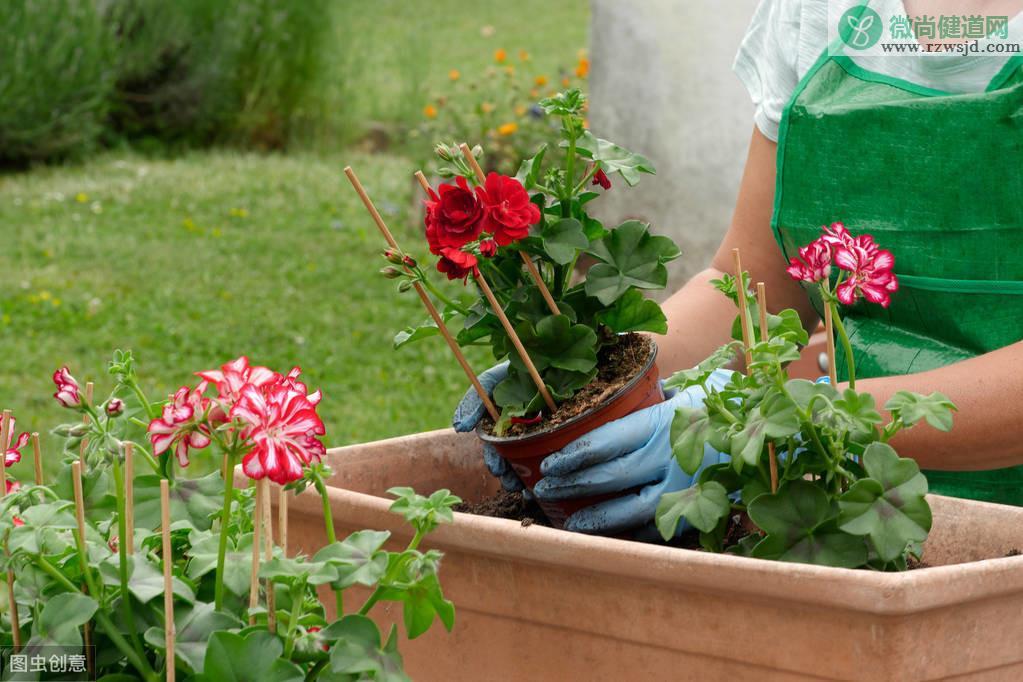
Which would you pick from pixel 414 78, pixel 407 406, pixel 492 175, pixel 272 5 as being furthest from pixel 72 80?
pixel 492 175

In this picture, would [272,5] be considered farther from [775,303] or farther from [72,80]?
[775,303]

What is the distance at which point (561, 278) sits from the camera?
1146 millimetres

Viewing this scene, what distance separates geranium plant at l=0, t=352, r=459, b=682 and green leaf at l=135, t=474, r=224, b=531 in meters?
0.05

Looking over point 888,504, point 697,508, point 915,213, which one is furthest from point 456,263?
point 915,213

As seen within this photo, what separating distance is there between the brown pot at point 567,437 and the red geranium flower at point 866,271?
21 cm

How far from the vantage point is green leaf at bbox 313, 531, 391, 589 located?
80 centimetres

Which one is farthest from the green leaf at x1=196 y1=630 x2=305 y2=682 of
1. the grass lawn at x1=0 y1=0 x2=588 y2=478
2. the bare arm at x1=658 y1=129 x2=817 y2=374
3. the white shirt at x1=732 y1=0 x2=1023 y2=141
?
the grass lawn at x1=0 y1=0 x2=588 y2=478

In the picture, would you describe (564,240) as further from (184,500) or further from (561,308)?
(184,500)

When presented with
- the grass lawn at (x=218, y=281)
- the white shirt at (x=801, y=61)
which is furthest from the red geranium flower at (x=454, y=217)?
the grass lawn at (x=218, y=281)

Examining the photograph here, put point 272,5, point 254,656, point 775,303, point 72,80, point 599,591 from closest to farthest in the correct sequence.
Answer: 1. point 254,656
2. point 599,591
3. point 775,303
4. point 72,80
5. point 272,5

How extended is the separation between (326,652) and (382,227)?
1.21ft

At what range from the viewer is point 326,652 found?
83 cm

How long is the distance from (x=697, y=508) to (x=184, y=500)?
15.7 inches

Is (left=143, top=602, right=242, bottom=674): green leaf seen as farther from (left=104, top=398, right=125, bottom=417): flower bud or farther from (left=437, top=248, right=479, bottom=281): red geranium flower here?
(left=437, top=248, right=479, bottom=281): red geranium flower
